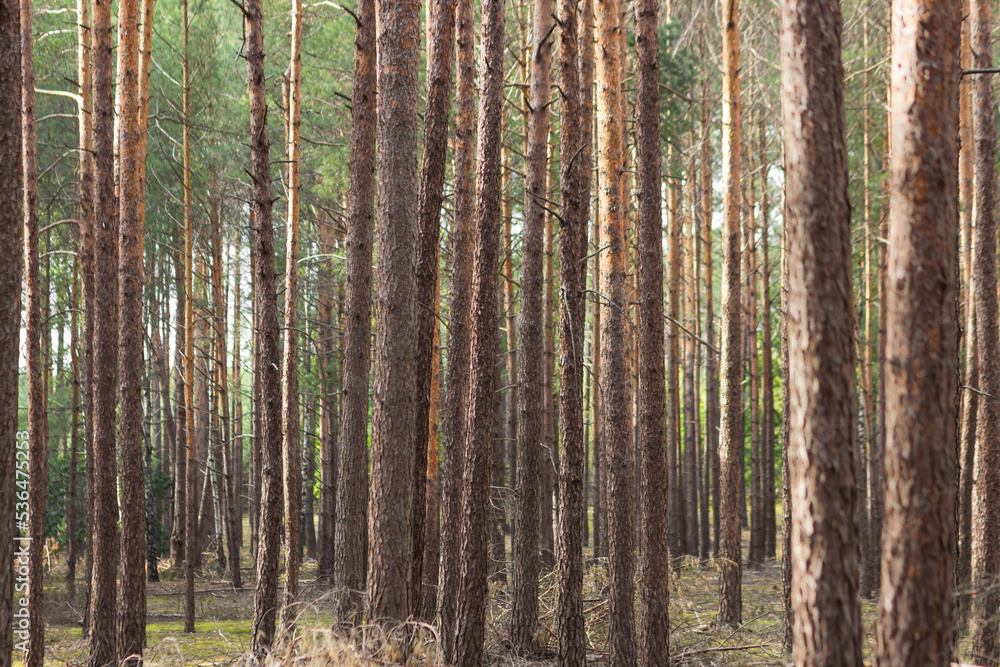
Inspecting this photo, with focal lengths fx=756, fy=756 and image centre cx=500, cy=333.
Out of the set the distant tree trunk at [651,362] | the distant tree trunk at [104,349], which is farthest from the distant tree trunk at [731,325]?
the distant tree trunk at [104,349]

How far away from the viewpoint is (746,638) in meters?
9.31

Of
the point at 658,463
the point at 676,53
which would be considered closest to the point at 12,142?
the point at 658,463

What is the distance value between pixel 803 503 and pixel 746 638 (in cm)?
648

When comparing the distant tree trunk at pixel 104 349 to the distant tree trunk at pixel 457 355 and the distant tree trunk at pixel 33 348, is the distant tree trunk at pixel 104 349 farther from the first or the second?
the distant tree trunk at pixel 457 355

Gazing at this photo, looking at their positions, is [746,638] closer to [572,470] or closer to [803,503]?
[572,470]

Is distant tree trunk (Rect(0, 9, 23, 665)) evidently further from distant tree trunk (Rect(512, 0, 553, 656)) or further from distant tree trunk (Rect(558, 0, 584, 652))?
distant tree trunk (Rect(512, 0, 553, 656))

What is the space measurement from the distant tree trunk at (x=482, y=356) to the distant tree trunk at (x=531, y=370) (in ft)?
2.85

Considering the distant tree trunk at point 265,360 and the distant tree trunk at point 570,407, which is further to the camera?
the distant tree trunk at point 265,360

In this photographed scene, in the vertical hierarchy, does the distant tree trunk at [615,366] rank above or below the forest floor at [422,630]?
above

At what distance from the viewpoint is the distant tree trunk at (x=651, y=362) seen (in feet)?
22.6

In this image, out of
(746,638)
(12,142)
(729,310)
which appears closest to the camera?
(12,142)

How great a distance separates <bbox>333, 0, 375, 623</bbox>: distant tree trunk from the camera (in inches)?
342

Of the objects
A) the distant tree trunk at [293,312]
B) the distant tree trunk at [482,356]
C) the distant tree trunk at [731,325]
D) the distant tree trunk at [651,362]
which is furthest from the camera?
the distant tree trunk at [293,312]

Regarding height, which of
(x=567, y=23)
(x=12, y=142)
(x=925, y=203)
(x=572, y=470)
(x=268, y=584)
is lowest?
(x=268, y=584)
